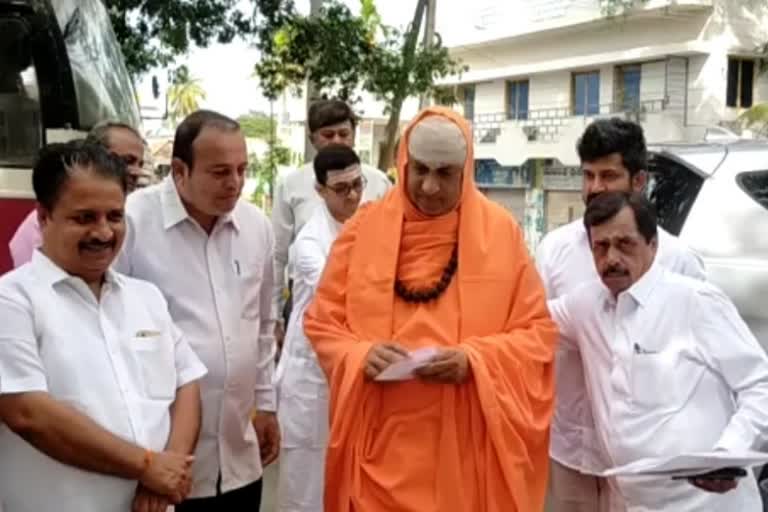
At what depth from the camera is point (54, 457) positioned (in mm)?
2316

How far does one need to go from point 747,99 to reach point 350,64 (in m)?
15.9

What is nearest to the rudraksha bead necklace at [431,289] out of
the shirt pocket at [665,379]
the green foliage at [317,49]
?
the shirt pocket at [665,379]

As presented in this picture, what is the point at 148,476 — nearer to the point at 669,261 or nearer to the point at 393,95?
the point at 669,261

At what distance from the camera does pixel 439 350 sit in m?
2.74

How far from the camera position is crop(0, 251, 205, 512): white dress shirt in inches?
91.4

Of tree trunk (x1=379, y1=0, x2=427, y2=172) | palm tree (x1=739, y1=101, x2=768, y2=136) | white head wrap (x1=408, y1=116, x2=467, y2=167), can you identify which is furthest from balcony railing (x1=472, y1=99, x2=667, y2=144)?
white head wrap (x1=408, y1=116, x2=467, y2=167)

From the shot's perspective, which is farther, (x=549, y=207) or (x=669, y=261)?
(x=549, y=207)

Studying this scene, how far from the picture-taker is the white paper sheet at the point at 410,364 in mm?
2703

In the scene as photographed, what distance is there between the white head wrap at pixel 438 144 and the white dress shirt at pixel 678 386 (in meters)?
0.65

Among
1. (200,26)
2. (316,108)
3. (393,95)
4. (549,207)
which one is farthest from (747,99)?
(316,108)

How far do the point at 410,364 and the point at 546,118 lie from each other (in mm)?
24403

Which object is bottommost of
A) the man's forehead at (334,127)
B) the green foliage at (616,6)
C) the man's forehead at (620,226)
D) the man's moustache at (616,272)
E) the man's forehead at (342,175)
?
the man's moustache at (616,272)

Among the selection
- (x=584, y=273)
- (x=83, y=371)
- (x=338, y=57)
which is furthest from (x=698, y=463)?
(x=338, y=57)

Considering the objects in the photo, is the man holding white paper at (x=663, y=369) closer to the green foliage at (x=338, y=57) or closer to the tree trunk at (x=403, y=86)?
the green foliage at (x=338, y=57)
